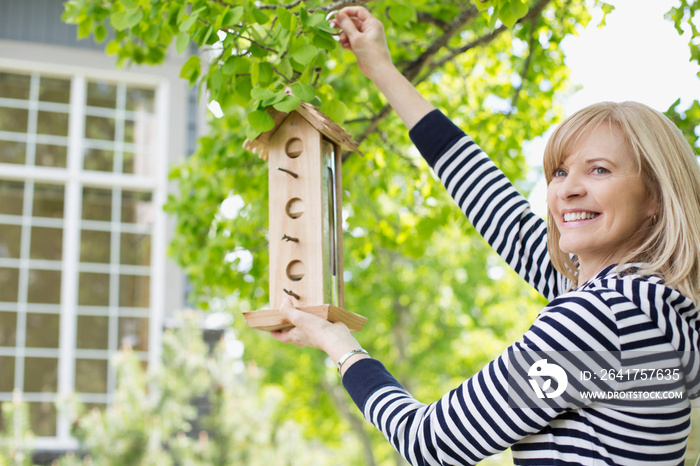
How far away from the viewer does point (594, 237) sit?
115cm

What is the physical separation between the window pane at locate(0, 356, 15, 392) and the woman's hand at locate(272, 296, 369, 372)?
5133 mm

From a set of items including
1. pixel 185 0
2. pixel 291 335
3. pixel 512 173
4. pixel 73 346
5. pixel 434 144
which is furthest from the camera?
pixel 73 346

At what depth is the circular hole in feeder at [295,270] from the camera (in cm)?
159

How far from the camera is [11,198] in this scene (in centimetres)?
600

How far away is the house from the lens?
5.85 m

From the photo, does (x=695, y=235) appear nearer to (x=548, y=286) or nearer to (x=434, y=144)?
(x=548, y=286)

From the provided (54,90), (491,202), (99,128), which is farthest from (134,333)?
(491,202)

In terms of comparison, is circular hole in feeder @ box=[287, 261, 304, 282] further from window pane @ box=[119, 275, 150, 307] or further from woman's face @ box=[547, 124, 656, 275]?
window pane @ box=[119, 275, 150, 307]

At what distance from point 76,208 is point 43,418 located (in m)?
1.84

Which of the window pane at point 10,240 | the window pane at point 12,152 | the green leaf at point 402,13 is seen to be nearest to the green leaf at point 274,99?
the green leaf at point 402,13

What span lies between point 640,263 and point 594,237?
86mm

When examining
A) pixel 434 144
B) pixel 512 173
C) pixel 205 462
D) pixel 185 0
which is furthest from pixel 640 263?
pixel 205 462

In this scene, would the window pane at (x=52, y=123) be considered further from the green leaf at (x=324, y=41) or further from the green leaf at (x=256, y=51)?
the green leaf at (x=324, y=41)

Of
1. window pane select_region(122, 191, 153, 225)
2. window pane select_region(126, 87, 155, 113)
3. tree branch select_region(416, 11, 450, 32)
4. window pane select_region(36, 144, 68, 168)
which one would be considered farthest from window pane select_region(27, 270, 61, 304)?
tree branch select_region(416, 11, 450, 32)
